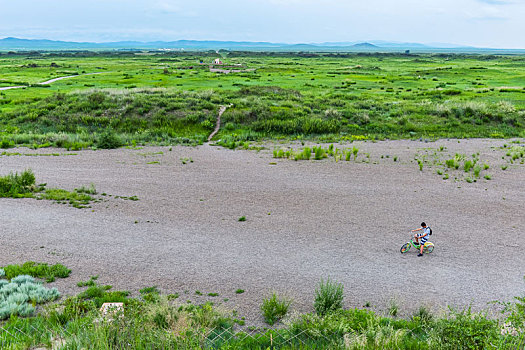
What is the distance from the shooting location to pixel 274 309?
26.4ft

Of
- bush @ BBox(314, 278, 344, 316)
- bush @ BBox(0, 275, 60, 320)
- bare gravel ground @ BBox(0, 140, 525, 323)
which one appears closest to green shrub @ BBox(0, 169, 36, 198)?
bare gravel ground @ BBox(0, 140, 525, 323)

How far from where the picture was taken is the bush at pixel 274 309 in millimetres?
7984

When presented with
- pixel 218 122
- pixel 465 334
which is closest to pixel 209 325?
pixel 465 334

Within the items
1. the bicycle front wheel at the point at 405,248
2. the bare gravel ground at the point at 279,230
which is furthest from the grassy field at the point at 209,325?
the bicycle front wheel at the point at 405,248

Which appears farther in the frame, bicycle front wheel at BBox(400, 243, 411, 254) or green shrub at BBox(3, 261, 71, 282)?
bicycle front wheel at BBox(400, 243, 411, 254)

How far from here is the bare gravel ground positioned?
9391 mm

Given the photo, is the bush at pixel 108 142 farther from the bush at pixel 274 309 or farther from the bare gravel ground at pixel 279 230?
the bush at pixel 274 309

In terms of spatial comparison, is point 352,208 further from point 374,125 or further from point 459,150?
point 374,125

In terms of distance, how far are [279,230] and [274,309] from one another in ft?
16.4

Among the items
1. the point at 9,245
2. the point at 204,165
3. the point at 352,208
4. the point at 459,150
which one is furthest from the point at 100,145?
the point at 459,150

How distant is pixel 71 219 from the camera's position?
44.1 feet

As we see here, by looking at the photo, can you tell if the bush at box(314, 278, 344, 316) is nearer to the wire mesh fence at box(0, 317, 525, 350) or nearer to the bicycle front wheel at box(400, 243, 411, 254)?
the wire mesh fence at box(0, 317, 525, 350)

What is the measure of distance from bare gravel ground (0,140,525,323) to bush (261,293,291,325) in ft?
0.82

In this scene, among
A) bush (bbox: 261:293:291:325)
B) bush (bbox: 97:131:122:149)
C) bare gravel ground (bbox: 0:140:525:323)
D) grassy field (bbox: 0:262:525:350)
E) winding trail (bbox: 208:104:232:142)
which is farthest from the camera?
winding trail (bbox: 208:104:232:142)
